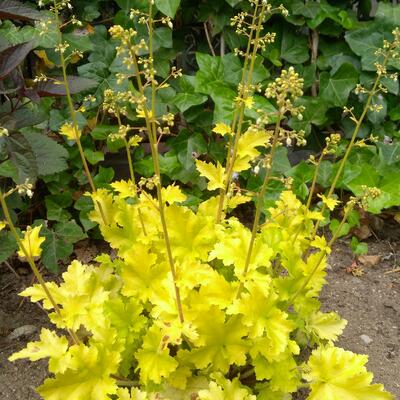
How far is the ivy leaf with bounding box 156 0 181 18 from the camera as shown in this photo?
2.51 metres

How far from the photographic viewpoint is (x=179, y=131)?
2965mm

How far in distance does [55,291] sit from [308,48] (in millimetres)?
2049

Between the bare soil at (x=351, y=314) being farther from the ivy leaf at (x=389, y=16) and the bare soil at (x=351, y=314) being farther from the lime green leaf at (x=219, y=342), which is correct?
the ivy leaf at (x=389, y=16)

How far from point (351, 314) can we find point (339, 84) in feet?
4.10

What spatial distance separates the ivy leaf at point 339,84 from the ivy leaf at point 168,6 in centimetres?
92

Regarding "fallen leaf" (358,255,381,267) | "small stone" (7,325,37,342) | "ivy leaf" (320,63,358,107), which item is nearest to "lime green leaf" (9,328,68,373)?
"small stone" (7,325,37,342)

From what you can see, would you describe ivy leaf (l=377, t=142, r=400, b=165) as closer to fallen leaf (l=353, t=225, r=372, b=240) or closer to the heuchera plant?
fallen leaf (l=353, t=225, r=372, b=240)

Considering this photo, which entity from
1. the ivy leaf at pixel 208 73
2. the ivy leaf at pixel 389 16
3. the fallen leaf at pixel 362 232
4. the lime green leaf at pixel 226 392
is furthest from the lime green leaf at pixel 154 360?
the ivy leaf at pixel 389 16

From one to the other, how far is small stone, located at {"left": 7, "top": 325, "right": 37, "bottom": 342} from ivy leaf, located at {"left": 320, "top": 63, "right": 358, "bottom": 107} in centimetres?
188

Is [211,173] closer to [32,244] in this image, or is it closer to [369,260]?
[32,244]

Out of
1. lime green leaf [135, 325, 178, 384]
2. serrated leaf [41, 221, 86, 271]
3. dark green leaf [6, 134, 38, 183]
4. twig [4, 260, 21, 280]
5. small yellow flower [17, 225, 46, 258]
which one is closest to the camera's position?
small yellow flower [17, 225, 46, 258]

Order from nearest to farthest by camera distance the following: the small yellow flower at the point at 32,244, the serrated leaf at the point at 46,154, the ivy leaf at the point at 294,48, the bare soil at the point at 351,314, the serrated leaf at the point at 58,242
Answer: the small yellow flower at the point at 32,244 → the bare soil at the point at 351,314 → the serrated leaf at the point at 46,154 → the serrated leaf at the point at 58,242 → the ivy leaf at the point at 294,48

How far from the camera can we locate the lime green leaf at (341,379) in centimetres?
158

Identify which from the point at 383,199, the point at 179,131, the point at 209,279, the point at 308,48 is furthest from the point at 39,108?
the point at 383,199
